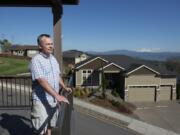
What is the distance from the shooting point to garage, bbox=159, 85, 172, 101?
37000 mm

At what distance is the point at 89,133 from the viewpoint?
6598 mm

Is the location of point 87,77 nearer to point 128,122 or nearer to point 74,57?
point 74,57

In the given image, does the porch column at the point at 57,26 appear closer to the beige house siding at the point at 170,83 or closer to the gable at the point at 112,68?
the gable at the point at 112,68

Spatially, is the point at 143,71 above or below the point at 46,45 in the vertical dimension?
below

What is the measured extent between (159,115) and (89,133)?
77.5 ft

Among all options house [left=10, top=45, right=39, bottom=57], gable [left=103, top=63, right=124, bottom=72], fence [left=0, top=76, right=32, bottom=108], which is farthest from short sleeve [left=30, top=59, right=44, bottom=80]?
house [left=10, top=45, right=39, bottom=57]

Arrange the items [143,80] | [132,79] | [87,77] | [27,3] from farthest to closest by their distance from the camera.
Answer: [87,77], [143,80], [132,79], [27,3]

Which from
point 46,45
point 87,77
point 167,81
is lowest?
point 167,81

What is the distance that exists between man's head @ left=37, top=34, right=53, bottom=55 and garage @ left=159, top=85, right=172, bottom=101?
33815 millimetres

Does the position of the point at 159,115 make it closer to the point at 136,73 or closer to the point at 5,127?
the point at 136,73

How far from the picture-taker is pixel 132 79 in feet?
118

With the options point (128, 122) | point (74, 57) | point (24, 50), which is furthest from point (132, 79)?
point (24, 50)

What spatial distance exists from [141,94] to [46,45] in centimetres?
3328

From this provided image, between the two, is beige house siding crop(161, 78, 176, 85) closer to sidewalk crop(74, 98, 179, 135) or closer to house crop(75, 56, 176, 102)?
house crop(75, 56, 176, 102)
